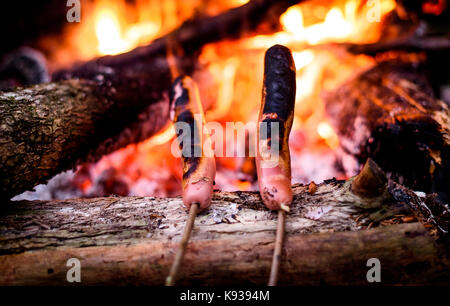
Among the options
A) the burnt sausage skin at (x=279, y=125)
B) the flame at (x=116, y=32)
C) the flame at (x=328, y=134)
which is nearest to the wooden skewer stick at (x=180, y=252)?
the burnt sausage skin at (x=279, y=125)

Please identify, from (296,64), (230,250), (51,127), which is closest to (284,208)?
(230,250)

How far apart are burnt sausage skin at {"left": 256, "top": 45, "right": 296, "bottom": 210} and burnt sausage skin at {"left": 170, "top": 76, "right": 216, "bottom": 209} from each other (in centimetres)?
28

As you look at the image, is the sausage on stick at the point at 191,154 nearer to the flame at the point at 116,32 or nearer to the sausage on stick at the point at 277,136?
the sausage on stick at the point at 277,136

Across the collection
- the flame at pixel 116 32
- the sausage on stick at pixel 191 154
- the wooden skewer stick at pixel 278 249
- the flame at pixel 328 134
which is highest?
the flame at pixel 116 32

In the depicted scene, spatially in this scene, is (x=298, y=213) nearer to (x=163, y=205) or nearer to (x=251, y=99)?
(x=163, y=205)

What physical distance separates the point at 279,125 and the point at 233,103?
1690mm

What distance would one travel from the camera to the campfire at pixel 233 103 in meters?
1.41

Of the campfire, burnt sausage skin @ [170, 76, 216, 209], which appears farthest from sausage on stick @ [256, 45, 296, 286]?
burnt sausage skin @ [170, 76, 216, 209]

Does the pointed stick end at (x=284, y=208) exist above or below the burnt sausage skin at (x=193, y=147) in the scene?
below

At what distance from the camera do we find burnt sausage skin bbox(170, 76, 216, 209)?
1.24 m

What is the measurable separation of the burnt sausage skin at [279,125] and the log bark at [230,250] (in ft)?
0.44

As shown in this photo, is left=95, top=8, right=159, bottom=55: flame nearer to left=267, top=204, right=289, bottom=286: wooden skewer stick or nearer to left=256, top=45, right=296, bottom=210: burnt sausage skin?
left=256, top=45, right=296, bottom=210: burnt sausage skin
